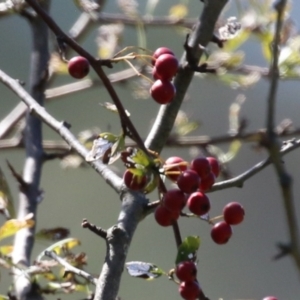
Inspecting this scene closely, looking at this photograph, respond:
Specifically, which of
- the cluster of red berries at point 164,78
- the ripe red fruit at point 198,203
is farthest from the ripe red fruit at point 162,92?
the ripe red fruit at point 198,203

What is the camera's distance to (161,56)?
0.78m

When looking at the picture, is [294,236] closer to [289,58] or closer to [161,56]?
[161,56]

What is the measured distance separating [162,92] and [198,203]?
0.13 metres

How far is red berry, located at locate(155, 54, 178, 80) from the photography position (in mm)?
778

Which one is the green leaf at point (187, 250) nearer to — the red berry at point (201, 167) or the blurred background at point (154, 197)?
the red berry at point (201, 167)

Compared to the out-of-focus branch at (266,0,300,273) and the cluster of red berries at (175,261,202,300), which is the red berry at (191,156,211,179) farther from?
the out-of-focus branch at (266,0,300,273)

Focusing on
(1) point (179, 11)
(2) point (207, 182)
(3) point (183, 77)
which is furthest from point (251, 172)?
(1) point (179, 11)

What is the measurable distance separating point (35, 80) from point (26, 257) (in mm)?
359

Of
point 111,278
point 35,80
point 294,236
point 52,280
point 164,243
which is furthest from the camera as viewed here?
point 164,243

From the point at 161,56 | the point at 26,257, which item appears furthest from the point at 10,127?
the point at 161,56

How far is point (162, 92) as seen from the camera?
758mm

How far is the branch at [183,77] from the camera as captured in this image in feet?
2.78

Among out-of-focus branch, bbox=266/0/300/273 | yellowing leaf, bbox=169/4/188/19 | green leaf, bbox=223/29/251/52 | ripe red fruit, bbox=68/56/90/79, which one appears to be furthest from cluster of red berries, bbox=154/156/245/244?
yellowing leaf, bbox=169/4/188/19

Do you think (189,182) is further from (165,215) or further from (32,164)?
(32,164)
